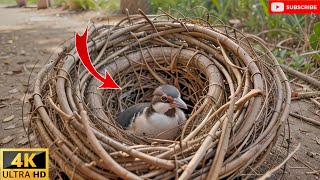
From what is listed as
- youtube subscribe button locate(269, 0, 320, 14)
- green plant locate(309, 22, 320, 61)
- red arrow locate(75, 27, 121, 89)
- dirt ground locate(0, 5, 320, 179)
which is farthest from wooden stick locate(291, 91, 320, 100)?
red arrow locate(75, 27, 121, 89)

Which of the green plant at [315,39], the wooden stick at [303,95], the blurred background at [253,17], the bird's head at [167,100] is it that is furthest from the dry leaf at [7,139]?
the green plant at [315,39]

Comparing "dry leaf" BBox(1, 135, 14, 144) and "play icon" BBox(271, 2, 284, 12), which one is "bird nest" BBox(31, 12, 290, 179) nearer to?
"dry leaf" BBox(1, 135, 14, 144)

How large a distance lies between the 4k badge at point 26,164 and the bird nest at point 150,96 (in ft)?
0.12

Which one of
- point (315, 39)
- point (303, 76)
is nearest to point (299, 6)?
point (315, 39)

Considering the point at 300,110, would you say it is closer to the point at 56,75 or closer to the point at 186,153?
the point at 186,153

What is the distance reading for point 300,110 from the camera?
2264 mm

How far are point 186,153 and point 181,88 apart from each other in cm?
83

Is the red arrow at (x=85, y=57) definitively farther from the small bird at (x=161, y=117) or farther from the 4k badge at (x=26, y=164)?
the 4k badge at (x=26, y=164)

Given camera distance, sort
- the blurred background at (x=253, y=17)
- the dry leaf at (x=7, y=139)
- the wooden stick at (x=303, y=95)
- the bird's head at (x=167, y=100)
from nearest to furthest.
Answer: the bird's head at (x=167, y=100)
the dry leaf at (x=7, y=139)
the wooden stick at (x=303, y=95)
the blurred background at (x=253, y=17)

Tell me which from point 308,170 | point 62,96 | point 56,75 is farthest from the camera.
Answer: point 308,170

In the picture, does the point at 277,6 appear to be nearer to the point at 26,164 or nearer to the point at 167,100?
the point at 167,100

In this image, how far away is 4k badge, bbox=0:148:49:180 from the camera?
4.42 feet

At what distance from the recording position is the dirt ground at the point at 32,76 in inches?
70.6

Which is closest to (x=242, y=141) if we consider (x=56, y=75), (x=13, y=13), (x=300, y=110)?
(x=56, y=75)
